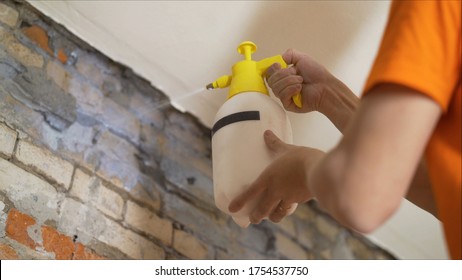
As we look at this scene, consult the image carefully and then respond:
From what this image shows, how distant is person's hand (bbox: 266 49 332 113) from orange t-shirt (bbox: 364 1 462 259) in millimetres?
389

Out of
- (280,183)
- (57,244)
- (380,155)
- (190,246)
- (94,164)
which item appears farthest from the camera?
(190,246)

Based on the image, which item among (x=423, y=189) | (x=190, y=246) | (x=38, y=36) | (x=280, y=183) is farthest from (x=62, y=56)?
(x=423, y=189)

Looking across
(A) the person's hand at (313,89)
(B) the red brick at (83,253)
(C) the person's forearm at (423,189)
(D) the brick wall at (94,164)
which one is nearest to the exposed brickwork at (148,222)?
(D) the brick wall at (94,164)

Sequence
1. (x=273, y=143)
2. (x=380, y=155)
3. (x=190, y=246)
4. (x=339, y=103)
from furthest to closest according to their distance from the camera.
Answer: (x=190, y=246) < (x=339, y=103) < (x=273, y=143) < (x=380, y=155)

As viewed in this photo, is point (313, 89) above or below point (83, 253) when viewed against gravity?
above

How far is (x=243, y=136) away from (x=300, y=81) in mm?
195

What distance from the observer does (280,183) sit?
0.76m

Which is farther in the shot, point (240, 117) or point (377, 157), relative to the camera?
point (240, 117)

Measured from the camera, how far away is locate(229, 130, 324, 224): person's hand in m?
0.73

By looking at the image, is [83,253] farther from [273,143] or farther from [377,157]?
[377,157]

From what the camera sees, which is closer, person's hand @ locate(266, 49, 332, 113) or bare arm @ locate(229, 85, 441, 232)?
bare arm @ locate(229, 85, 441, 232)

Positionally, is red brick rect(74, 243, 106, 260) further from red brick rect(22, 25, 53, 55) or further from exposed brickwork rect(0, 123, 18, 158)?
red brick rect(22, 25, 53, 55)

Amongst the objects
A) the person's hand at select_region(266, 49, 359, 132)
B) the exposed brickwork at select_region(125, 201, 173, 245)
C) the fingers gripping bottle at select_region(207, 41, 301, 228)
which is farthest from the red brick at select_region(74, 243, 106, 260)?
the person's hand at select_region(266, 49, 359, 132)
